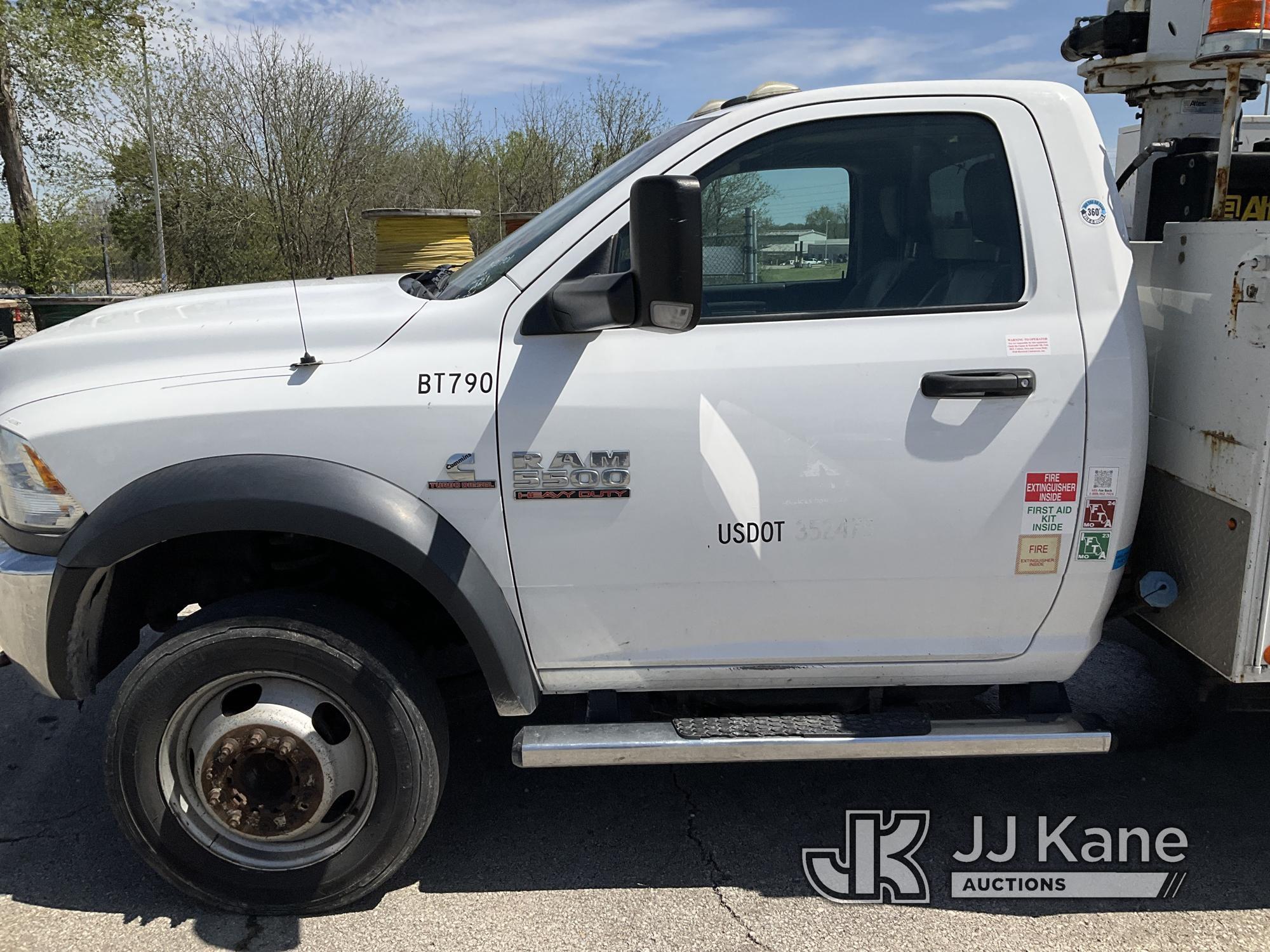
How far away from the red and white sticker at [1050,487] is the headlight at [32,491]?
8.23ft

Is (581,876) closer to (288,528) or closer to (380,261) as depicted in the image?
(288,528)

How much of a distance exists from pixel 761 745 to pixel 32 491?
81.6 inches

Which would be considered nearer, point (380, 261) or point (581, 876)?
point (581, 876)

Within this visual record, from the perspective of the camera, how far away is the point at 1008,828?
3.18 metres

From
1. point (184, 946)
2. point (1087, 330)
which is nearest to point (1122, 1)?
point (1087, 330)

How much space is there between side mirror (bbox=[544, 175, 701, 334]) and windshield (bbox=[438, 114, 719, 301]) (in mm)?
232

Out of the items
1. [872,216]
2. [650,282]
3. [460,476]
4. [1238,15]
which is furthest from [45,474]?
[1238,15]

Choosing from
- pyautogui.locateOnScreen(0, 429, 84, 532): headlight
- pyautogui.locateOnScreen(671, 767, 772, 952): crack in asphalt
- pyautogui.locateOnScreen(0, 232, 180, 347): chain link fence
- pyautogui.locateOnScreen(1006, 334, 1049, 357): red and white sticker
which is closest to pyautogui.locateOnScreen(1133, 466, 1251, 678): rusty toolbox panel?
pyautogui.locateOnScreen(1006, 334, 1049, 357): red and white sticker

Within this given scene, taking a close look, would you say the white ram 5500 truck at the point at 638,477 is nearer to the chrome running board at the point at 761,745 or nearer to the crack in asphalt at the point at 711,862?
the chrome running board at the point at 761,745

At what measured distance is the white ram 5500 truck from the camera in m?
2.56

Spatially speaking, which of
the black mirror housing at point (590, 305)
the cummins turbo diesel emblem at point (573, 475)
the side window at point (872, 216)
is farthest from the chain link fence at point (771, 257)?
the cummins turbo diesel emblem at point (573, 475)

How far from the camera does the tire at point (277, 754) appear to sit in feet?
8.70

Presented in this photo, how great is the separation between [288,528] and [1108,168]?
2394 mm

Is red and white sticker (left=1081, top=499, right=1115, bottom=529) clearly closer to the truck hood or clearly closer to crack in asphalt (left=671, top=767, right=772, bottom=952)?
crack in asphalt (left=671, top=767, right=772, bottom=952)
